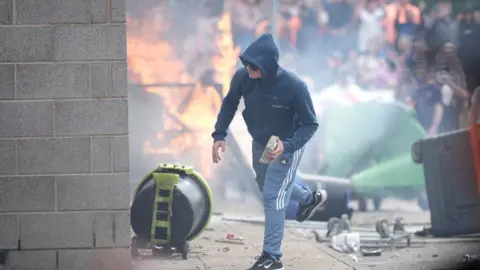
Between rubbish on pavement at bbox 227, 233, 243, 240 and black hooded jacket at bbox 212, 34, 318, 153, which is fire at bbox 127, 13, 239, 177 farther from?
black hooded jacket at bbox 212, 34, 318, 153

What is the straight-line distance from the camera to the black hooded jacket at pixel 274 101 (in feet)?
29.5

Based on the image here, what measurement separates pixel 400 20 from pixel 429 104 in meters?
2.34

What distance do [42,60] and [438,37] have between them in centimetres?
1125

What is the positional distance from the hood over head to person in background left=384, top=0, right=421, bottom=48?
11.0 m

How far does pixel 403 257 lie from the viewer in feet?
35.0

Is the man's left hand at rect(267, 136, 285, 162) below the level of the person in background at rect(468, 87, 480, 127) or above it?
below

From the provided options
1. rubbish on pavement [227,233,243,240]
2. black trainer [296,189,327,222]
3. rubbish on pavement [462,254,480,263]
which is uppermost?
→ black trainer [296,189,327,222]

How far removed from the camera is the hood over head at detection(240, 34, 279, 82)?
351 inches

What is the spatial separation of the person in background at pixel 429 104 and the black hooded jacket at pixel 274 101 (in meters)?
8.87

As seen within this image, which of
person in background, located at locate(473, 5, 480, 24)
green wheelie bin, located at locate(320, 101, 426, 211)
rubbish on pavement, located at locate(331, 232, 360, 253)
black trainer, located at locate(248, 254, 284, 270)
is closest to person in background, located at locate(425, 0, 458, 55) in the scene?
person in background, located at locate(473, 5, 480, 24)

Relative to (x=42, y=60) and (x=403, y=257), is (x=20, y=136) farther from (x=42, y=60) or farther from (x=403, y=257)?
(x=403, y=257)

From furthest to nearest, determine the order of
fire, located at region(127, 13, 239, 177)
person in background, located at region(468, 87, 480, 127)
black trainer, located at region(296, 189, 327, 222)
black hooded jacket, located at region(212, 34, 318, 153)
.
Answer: fire, located at region(127, 13, 239, 177)
person in background, located at region(468, 87, 480, 127)
black trainer, located at region(296, 189, 327, 222)
black hooded jacket, located at region(212, 34, 318, 153)

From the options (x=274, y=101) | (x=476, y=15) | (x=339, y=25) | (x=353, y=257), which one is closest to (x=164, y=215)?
(x=274, y=101)

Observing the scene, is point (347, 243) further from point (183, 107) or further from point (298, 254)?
point (183, 107)
